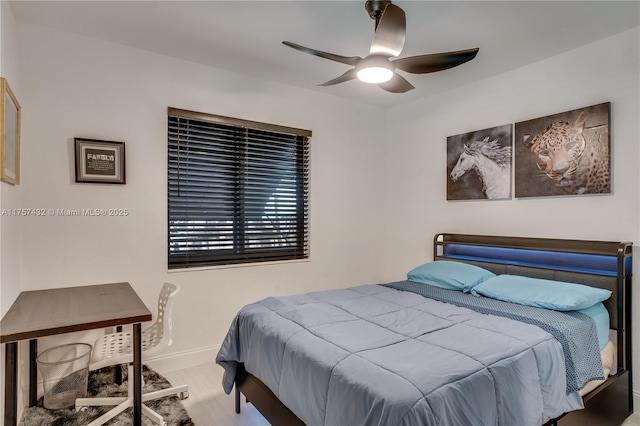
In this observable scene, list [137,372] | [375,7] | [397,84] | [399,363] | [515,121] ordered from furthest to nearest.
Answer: [515,121]
[397,84]
[375,7]
[137,372]
[399,363]

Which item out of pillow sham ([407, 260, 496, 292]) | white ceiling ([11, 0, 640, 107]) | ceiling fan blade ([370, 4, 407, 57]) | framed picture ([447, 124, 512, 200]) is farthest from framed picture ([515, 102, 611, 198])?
ceiling fan blade ([370, 4, 407, 57])

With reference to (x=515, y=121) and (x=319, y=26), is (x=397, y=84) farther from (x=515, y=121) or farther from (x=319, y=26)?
(x=515, y=121)

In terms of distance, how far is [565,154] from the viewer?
2857 mm

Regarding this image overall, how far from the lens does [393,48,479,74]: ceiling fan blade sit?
Result: 2160 millimetres

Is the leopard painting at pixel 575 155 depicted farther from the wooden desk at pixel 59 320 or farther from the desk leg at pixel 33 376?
the desk leg at pixel 33 376

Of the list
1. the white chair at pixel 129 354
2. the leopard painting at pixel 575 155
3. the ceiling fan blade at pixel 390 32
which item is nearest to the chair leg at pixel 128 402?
the white chair at pixel 129 354

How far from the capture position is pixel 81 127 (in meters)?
2.70

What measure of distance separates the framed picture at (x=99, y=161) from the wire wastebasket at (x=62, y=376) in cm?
123

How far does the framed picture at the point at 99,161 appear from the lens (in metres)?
2.68

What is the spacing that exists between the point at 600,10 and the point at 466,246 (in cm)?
209

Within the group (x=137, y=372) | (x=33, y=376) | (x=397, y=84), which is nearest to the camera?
(x=137, y=372)

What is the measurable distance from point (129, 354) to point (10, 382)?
56 cm

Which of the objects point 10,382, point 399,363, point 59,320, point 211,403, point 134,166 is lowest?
point 211,403

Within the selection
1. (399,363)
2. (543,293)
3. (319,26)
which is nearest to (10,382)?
(399,363)
